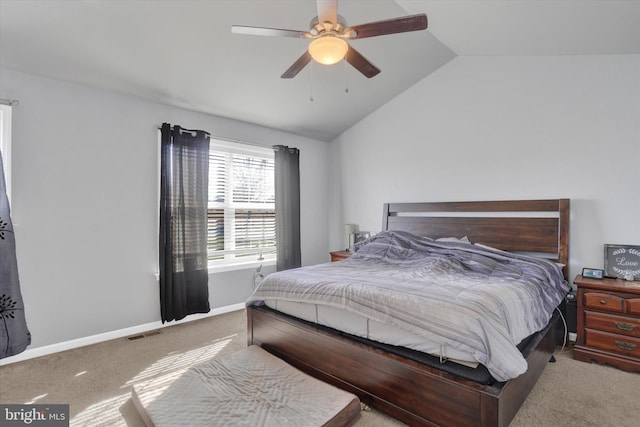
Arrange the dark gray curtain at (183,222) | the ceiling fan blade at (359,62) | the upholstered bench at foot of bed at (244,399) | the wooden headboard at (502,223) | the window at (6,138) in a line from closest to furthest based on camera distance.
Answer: the upholstered bench at foot of bed at (244,399), the ceiling fan blade at (359,62), the window at (6,138), the wooden headboard at (502,223), the dark gray curtain at (183,222)

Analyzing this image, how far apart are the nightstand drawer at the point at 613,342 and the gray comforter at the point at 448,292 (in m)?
0.37

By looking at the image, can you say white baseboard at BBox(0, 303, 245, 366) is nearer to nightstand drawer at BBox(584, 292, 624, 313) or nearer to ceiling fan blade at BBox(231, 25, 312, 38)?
ceiling fan blade at BBox(231, 25, 312, 38)

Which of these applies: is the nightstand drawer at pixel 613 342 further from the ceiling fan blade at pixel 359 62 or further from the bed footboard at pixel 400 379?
the ceiling fan blade at pixel 359 62

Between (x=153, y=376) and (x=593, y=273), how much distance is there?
3700 millimetres

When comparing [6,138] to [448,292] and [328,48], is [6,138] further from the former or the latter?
[448,292]

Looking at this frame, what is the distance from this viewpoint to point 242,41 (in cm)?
290

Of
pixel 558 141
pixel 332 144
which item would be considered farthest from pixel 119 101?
pixel 558 141

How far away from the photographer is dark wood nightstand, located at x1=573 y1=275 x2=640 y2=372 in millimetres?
2432

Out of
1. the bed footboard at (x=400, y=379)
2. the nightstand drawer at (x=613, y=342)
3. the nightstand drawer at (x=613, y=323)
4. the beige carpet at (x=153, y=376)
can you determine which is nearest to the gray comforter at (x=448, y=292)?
the bed footboard at (x=400, y=379)

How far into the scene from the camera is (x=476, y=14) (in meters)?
2.72

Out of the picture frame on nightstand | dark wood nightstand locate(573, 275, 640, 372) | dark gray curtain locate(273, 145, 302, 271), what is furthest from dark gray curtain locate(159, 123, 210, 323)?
the picture frame on nightstand

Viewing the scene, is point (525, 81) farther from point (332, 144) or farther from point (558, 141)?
point (332, 144)

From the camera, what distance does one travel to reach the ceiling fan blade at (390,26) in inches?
74.5

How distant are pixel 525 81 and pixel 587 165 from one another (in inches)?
41.1
